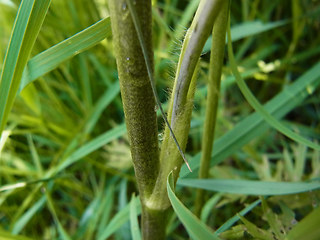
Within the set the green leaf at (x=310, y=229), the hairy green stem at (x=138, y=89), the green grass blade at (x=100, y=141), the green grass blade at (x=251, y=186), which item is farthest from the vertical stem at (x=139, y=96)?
the green grass blade at (x=100, y=141)

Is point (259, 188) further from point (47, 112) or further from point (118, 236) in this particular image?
point (47, 112)

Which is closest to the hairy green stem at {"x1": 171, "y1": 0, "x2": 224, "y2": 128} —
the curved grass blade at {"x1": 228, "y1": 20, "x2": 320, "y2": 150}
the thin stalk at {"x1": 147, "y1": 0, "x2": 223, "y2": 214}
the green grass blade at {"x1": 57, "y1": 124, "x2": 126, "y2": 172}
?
the thin stalk at {"x1": 147, "y1": 0, "x2": 223, "y2": 214}

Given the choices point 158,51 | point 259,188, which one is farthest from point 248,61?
point 259,188

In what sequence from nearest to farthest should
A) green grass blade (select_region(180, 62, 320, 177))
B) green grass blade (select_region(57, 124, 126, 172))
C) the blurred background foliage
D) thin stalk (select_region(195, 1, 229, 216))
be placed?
thin stalk (select_region(195, 1, 229, 216))
green grass blade (select_region(180, 62, 320, 177))
green grass blade (select_region(57, 124, 126, 172))
the blurred background foliage

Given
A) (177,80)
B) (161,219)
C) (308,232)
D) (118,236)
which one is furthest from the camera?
(118,236)

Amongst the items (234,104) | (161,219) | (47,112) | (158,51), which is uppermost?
(47,112)

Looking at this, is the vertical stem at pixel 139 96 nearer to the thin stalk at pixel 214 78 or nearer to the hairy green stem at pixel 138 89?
the hairy green stem at pixel 138 89

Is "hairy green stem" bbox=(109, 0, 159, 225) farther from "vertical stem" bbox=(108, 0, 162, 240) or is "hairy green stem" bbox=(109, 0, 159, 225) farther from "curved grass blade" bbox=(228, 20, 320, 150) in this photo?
"curved grass blade" bbox=(228, 20, 320, 150)
